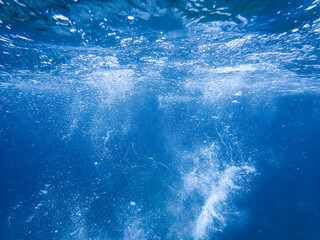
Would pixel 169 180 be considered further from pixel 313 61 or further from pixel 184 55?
pixel 313 61

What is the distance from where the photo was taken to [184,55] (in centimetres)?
1244

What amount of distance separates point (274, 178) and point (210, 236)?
10.5m

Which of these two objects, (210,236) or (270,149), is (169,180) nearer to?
(210,236)

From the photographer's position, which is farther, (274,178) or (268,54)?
(274,178)

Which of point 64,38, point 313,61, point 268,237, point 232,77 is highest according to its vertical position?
point 64,38

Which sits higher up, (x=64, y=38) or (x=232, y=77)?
(x=64, y=38)

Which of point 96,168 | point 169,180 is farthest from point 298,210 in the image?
point 96,168

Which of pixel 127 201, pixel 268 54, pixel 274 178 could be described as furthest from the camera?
pixel 274 178

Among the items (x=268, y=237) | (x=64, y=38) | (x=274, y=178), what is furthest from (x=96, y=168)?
(x=274, y=178)

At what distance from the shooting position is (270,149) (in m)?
25.1

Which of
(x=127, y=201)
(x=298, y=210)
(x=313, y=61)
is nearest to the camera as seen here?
(x=313, y=61)

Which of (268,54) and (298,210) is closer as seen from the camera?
(268,54)

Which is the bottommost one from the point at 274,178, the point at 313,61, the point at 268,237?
the point at 268,237

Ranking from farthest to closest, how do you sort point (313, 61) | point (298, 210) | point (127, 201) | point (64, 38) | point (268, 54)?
1. point (127, 201)
2. point (298, 210)
3. point (313, 61)
4. point (268, 54)
5. point (64, 38)
